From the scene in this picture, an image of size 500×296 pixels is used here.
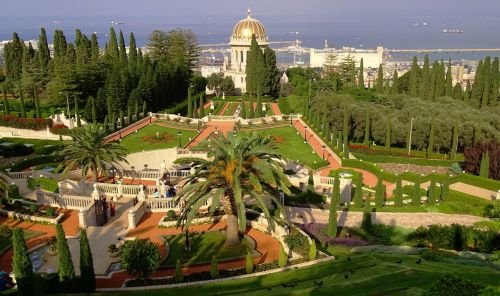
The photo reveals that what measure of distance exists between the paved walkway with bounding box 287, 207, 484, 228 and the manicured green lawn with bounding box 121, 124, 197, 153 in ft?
77.8

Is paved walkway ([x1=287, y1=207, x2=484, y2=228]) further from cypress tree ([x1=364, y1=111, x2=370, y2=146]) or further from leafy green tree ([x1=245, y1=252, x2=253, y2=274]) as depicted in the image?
cypress tree ([x1=364, y1=111, x2=370, y2=146])

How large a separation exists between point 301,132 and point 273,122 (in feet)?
22.7

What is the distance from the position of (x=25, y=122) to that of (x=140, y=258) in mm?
42502

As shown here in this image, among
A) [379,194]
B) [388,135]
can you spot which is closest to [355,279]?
[379,194]

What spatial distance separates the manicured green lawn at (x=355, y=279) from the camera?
59.6ft

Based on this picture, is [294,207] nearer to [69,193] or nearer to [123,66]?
[69,193]

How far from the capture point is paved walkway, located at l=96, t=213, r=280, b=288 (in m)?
22.1

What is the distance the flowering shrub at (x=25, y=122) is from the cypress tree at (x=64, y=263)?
4046 cm

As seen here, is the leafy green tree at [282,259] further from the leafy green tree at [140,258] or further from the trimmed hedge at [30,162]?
the trimmed hedge at [30,162]

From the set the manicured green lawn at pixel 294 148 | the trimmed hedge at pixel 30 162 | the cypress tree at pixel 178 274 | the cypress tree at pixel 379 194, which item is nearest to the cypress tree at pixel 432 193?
the cypress tree at pixel 379 194

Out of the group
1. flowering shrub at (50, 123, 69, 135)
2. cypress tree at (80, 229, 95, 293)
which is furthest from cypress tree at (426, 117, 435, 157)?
cypress tree at (80, 229, 95, 293)

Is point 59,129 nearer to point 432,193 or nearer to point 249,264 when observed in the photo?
point 249,264

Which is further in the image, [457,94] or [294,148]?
[457,94]

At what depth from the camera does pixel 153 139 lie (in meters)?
55.0
